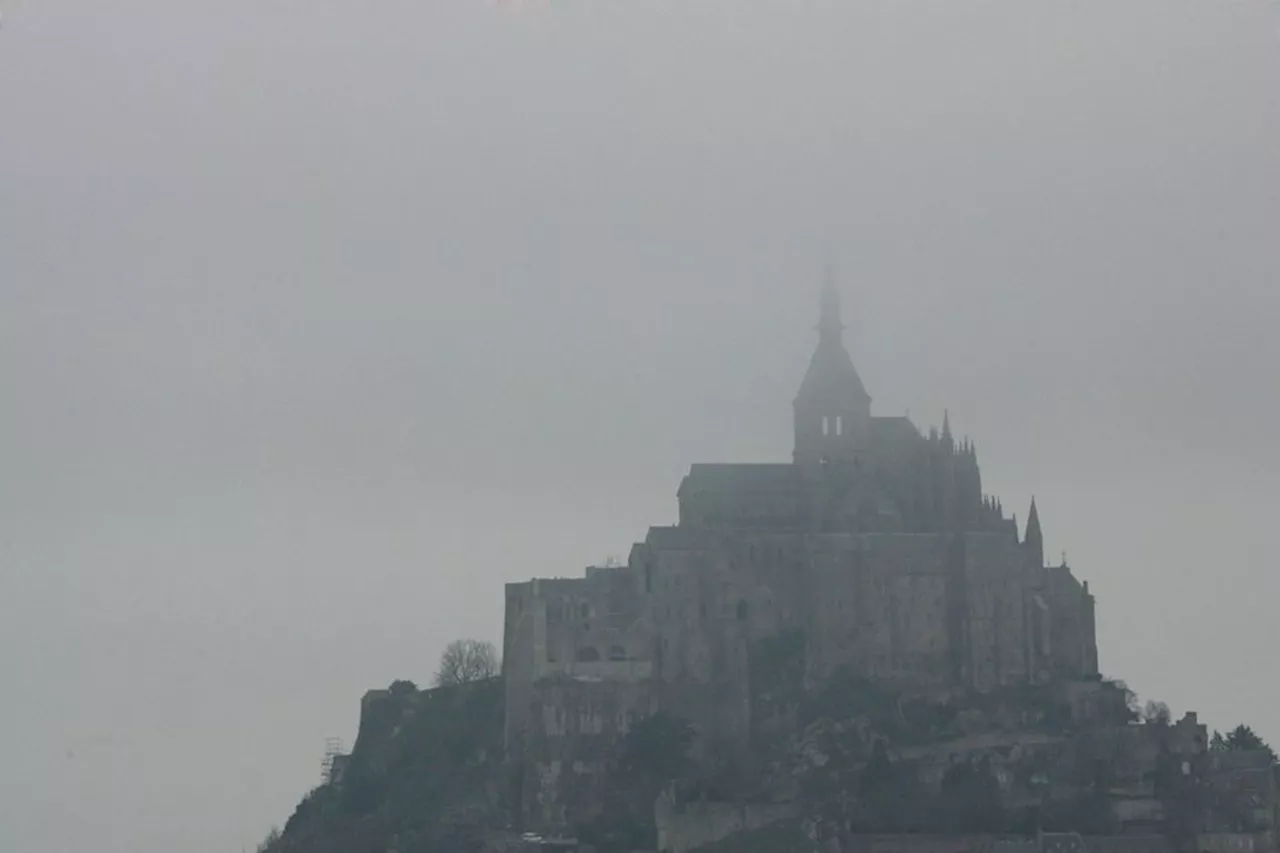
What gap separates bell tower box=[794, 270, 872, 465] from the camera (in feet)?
333

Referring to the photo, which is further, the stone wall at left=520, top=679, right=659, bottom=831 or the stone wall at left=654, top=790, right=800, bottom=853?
the stone wall at left=520, top=679, right=659, bottom=831

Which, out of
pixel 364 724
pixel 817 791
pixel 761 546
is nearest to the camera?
pixel 817 791

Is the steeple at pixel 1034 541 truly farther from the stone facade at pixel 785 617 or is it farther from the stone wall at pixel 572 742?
the stone wall at pixel 572 742

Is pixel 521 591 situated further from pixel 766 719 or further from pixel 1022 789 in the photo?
pixel 1022 789

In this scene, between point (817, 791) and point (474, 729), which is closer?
point (817, 791)

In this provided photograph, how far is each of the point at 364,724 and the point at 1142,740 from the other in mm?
28490

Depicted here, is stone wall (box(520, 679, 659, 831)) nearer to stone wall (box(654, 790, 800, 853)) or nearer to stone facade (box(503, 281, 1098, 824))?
stone facade (box(503, 281, 1098, 824))

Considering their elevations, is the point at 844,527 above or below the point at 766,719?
above

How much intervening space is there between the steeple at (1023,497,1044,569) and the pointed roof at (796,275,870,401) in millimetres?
8381

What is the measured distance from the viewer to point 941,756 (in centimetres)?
9194

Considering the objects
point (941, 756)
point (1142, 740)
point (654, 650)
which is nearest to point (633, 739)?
point (654, 650)

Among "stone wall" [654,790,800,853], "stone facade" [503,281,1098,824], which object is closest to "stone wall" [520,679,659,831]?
"stone facade" [503,281,1098,824]

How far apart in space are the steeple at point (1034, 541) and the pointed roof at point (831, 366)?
330 inches

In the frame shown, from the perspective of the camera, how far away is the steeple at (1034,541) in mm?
95750
